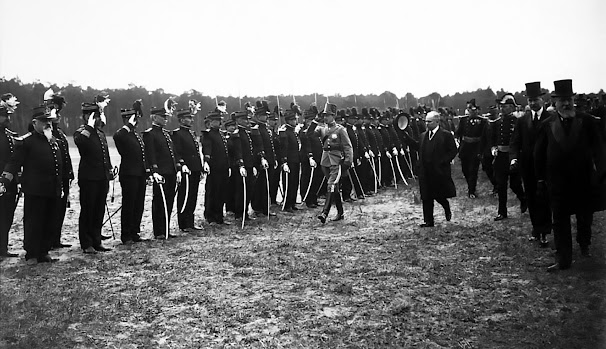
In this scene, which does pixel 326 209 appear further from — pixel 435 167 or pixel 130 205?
pixel 130 205

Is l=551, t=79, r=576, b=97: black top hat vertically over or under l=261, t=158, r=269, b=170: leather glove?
over

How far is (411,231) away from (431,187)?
2.99 ft

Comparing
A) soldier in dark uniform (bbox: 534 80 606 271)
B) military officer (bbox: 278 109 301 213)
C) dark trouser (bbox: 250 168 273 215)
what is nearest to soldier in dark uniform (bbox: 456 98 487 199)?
military officer (bbox: 278 109 301 213)

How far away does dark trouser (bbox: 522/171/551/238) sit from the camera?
25.0 feet

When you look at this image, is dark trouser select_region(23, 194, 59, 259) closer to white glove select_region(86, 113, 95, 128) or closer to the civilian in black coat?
white glove select_region(86, 113, 95, 128)

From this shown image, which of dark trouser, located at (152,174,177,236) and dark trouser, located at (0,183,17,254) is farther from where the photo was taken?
dark trouser, located at (152,174,177,236)

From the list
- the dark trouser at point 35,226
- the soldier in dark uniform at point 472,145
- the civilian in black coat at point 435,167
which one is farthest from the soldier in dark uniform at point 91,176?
the soldier in dark uniform at point 472,145

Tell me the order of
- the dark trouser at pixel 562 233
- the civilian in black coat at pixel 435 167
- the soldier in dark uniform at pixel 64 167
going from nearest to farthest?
the dark trouser at pixel 562 233, the soldier in dark uniform at pixel 64 167, the civilian in black coat at pixel 435 167

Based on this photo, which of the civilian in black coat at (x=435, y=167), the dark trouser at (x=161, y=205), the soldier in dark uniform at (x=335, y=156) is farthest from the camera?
the soldier in dark uniform at (x=335, y=156)

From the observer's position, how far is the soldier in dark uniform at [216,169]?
1127 cm

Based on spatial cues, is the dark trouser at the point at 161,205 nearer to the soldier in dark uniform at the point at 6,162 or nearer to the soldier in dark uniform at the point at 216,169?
the soldier in dark uniform at the point at 216,169

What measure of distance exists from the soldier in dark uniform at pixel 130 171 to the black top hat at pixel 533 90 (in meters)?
6.14

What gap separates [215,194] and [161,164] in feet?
5.50

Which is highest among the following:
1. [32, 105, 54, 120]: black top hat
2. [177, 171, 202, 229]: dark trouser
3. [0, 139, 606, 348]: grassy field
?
[32, 105, 54, 120]: black top hat
